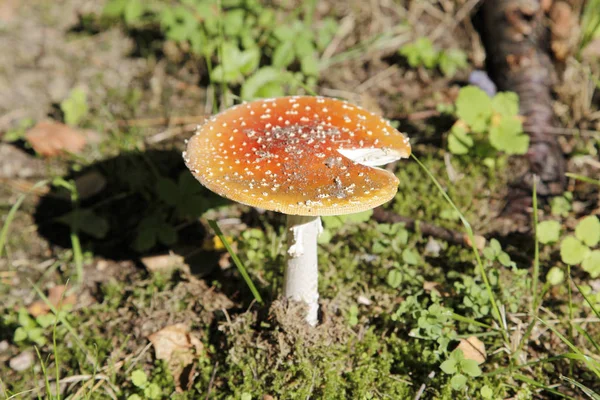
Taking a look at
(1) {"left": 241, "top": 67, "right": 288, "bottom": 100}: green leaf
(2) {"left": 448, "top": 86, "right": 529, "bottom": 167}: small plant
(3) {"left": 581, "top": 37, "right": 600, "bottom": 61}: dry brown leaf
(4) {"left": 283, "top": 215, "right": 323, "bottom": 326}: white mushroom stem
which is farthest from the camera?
(3) {"left": 581, "top": 37, "right": 600, "bottom": 61}: dry brown leaf

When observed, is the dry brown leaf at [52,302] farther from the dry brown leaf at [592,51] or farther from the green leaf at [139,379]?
the dry brown leaf at [592,51]

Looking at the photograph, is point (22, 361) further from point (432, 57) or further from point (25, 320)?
point (432, 57)

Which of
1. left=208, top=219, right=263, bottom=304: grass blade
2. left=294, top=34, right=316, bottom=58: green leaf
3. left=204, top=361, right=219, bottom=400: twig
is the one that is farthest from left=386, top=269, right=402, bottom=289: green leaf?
left=294, top=34, right=316, bottom=58: green leaf

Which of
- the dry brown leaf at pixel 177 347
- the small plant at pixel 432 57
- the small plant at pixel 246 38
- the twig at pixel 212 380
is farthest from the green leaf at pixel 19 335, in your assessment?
the small plant at pixel 432 57

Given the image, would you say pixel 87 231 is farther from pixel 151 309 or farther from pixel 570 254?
pixel 570 254

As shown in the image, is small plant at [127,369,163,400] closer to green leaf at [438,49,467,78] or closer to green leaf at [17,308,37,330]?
green leaf at [17,308,37,330]
